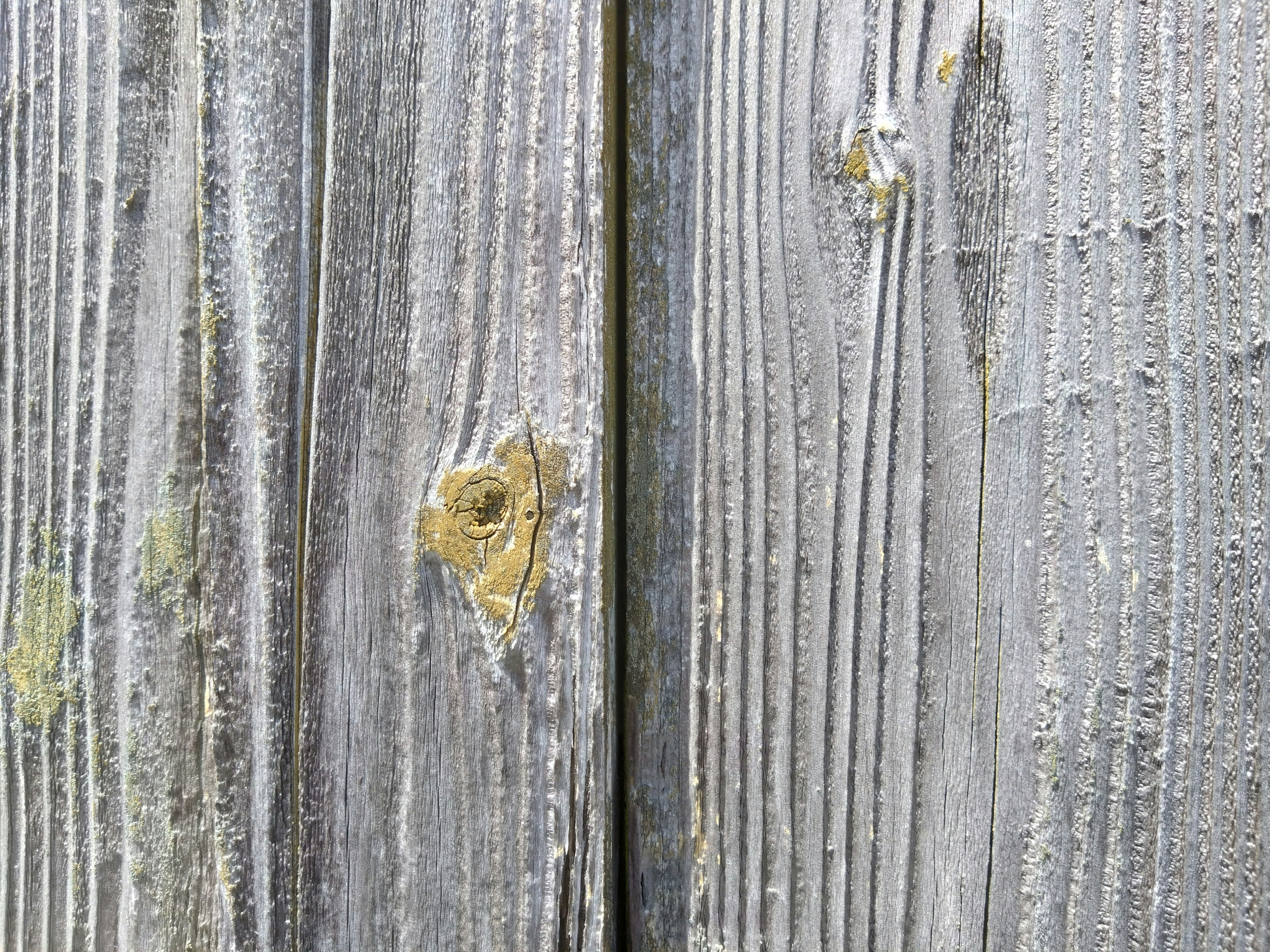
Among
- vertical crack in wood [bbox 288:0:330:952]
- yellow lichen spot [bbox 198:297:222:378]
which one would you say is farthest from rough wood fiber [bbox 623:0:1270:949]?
yellow lichen spot [bbox 198:297:222:378]

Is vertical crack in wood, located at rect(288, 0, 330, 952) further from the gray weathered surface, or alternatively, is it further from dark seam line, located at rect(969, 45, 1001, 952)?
dark seam line, located at rect(969, 45, 1001, 952)

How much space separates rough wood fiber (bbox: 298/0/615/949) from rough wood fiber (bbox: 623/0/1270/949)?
0.10m

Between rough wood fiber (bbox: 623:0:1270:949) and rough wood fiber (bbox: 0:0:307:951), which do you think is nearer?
rough wood fiber (bbox: 623:0:1270:949)

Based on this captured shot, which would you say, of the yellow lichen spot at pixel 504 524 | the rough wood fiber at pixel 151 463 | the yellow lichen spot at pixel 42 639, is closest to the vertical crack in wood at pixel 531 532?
the yellow lichen spot at pixel 504 524

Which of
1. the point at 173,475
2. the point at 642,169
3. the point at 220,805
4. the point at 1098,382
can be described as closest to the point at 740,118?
the point at 642,169

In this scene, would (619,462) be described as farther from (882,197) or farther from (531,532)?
(882,197)

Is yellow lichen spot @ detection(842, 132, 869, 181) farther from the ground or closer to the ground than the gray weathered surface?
farther from the ground

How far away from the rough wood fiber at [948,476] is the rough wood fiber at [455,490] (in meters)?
0.10

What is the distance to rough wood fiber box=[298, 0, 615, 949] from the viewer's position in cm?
81

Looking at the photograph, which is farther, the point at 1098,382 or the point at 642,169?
the point at 642,169

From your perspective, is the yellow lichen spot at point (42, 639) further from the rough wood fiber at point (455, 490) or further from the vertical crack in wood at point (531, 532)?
the vertical crack in wood at point (531, 532)

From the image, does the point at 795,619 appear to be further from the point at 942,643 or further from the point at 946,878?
the point at 946,878

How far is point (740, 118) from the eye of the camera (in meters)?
0.85

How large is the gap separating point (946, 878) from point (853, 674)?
0.22m
